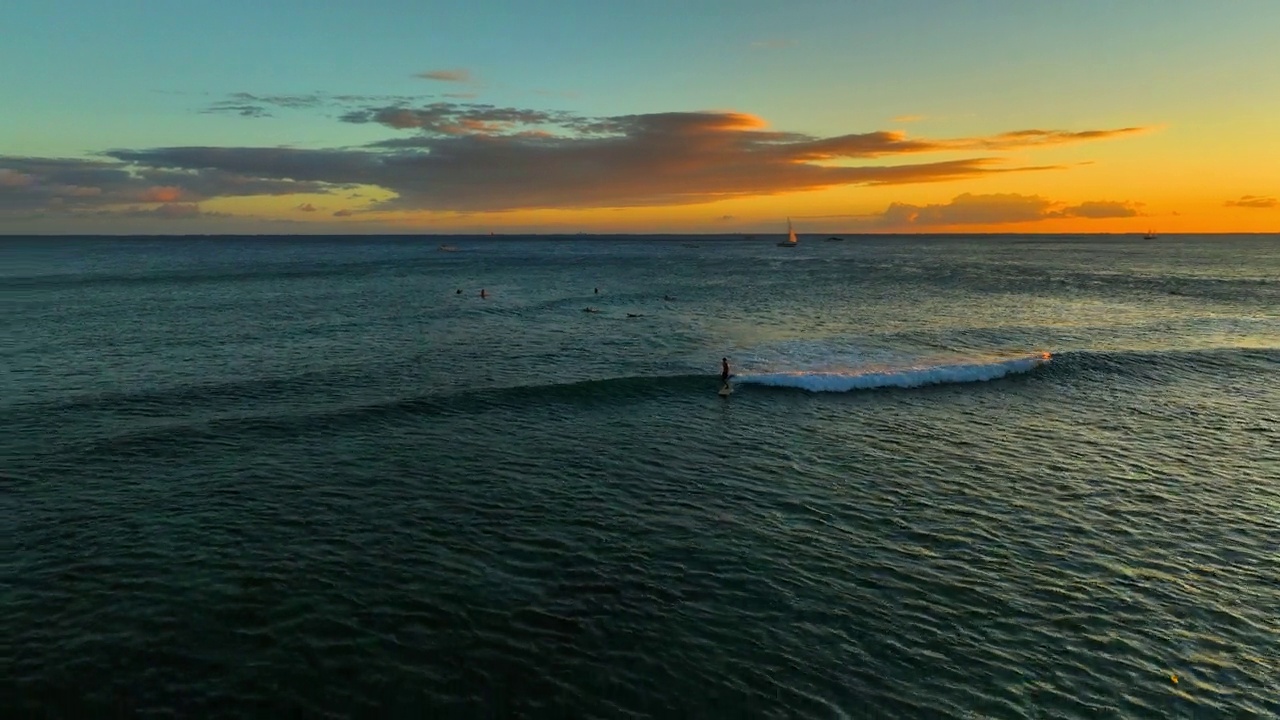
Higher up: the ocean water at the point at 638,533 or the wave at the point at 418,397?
the wave at the point at 418,397

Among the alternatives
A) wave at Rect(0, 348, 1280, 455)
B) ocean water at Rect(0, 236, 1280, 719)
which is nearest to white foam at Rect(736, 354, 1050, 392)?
wave at Rect(0, 348, 1280, 455)

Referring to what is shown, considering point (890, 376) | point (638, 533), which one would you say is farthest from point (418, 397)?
point (890, 376)

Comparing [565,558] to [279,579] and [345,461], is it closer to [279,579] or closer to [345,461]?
[279,579]

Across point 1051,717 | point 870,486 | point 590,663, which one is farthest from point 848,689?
point 870,486

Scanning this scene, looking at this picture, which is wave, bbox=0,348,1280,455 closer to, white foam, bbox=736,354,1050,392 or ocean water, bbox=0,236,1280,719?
white foam, bbox=736,354,1050,392

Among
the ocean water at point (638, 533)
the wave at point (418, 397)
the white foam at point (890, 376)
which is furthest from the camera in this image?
the white foam at point (890, 376)

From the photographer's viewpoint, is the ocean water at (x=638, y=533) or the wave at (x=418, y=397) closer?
the ocean water at (x=638, y=533)

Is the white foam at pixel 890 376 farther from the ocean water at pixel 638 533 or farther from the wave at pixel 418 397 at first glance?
the ocean water at pixel 638 533

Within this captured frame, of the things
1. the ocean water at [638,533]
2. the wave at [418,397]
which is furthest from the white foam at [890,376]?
the ocean water at [638,533]

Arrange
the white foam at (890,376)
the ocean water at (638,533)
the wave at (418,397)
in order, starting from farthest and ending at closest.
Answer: the white foam at (890,376), the wave at (418,397), the ocean water at (638,533)
